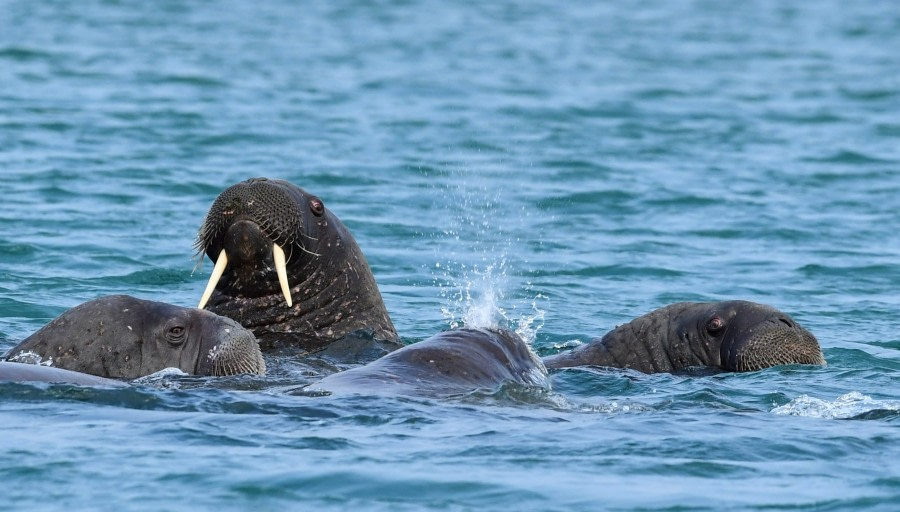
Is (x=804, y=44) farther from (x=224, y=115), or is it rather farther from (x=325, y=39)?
(x=224, y=115)

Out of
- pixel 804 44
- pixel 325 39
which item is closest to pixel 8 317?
pixel 325 39

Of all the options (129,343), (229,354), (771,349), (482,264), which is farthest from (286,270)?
(482,264)

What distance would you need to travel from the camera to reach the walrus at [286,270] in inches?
460

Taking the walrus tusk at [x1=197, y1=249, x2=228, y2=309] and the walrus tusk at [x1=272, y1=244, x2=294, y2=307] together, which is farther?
the walrus tusk at [x1=272, y1=244, x2=294, y2=307]

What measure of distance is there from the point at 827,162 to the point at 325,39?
18.9 metres

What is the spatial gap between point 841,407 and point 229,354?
3.64 meters

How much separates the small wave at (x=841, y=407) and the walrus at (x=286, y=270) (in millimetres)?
3446

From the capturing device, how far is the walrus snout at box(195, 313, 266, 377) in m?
9.47

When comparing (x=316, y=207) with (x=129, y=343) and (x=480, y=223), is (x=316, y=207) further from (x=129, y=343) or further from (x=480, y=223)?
(x=480, y=223)

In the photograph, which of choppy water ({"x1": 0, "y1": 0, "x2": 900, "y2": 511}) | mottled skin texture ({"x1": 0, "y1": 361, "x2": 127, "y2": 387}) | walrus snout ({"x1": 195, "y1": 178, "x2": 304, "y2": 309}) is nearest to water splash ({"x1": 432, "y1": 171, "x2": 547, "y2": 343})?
choppy water ({"x1": 0, "y1": 0, "x2": 900, "y2": 511})

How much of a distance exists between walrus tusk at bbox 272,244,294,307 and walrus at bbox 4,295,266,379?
1.99m

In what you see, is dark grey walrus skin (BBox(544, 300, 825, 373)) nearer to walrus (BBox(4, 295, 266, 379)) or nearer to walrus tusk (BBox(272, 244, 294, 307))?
walrus tusk (BBox(272, 244, 294, 307))

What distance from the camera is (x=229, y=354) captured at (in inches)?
376

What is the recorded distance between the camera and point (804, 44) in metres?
43.9
